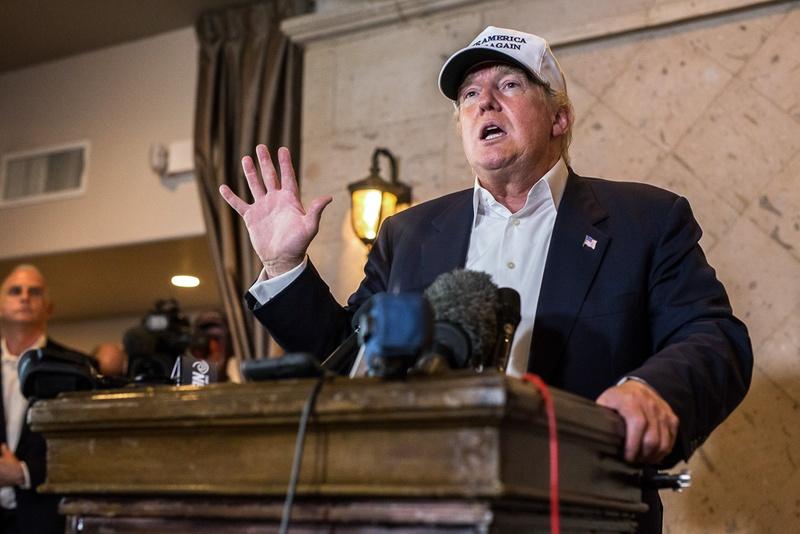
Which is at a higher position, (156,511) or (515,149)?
(515,149)

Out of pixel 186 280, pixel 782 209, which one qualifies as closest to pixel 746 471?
pixel 782 209

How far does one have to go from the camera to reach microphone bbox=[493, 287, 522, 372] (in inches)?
46.8

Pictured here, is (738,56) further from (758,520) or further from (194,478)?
(194,478)

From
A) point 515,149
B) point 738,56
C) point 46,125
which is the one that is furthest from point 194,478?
point 46,125

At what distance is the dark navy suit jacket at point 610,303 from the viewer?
57.5 inches

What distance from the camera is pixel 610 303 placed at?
1.55 meters

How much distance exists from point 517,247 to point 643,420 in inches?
23.2

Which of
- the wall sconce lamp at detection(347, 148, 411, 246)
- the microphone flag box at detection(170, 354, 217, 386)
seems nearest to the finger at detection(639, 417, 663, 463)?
the microphone flag box at detection(170, 354, 217, 386)

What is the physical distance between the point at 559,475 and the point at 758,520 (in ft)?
6.79

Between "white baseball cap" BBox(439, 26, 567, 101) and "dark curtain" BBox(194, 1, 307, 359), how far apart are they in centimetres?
263

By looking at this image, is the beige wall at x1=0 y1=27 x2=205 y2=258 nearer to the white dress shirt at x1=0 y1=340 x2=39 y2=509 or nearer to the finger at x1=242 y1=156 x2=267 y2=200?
the white dress shirt at x1=0 y1=340 x2=39 y2=509

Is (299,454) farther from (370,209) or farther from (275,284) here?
(370,209)

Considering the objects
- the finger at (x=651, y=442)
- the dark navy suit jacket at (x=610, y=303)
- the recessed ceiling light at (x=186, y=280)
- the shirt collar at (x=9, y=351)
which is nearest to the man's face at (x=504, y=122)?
the dark navy suit jacket at (x=610, y=303)

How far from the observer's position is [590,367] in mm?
1529
